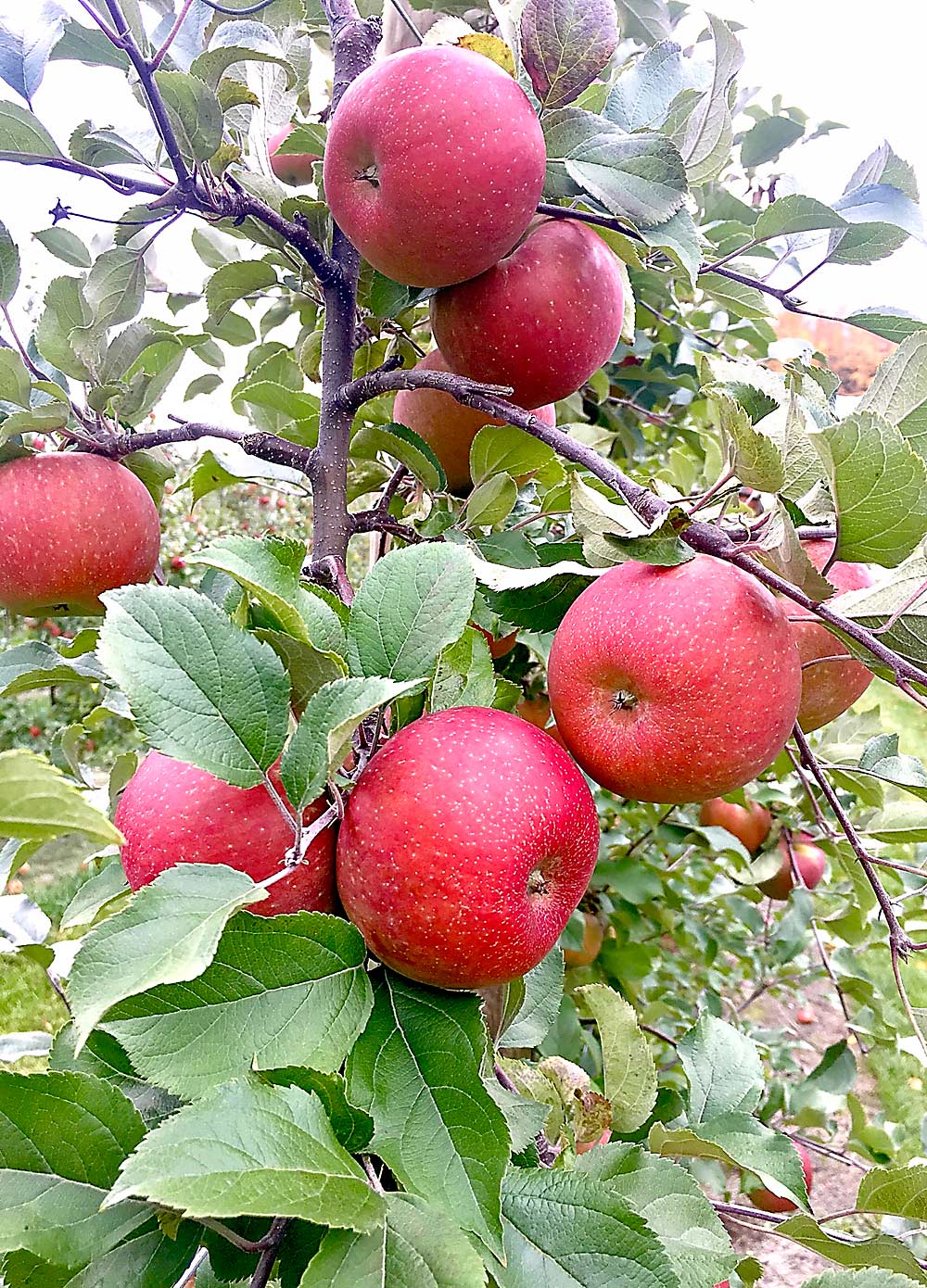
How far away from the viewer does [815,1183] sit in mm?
2375

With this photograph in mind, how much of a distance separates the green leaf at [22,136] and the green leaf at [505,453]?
1.47 feet

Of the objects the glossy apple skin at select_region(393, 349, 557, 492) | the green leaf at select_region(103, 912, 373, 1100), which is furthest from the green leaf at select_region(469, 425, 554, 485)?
the green leaf at select_region(103, 912, 373, 1100)

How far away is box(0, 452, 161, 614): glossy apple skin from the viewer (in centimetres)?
84

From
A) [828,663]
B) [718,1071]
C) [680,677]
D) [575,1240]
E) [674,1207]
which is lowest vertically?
[718,1071]

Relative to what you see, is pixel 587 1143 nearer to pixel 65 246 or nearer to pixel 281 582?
pixel 281 582

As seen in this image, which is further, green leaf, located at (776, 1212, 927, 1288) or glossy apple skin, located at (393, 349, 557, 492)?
glossy apple skin, located at (393, 349, 557, 492)

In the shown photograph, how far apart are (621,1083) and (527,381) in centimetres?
60

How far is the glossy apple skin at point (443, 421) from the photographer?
0.93 metres

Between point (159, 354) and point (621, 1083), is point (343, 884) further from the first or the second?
point (159, 354)

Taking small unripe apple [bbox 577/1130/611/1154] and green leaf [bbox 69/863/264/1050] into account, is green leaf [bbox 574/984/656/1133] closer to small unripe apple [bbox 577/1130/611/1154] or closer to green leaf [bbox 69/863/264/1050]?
small unripe apple [bbox 577/1130/611/1154]

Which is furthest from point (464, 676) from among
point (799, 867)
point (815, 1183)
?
point (815, 1183)

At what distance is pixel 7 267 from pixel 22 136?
0.14m

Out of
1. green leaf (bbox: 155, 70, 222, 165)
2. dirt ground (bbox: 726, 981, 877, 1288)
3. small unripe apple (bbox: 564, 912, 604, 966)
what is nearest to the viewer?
green leaf (bbox: 155, 70, 222, 165)

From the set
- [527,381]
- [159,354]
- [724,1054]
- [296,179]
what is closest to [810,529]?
[527,381]
